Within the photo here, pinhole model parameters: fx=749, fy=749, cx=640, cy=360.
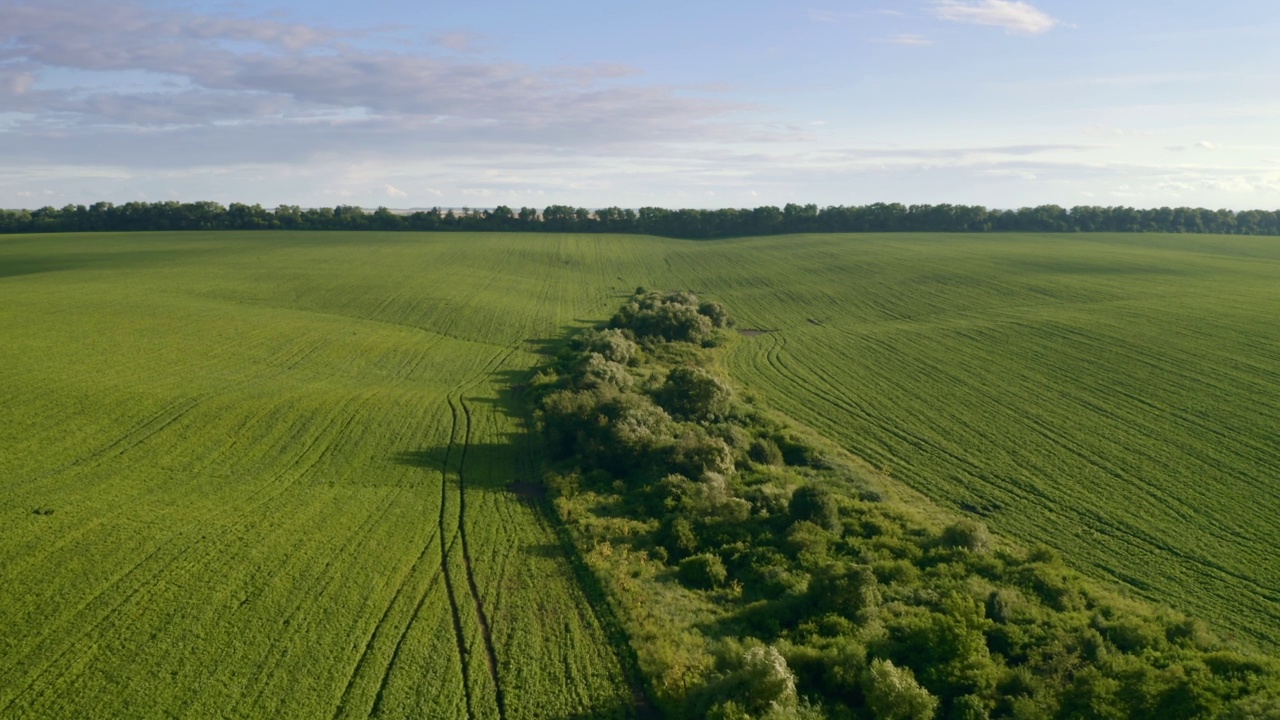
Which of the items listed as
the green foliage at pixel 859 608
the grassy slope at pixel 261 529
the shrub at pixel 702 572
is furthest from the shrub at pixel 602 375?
the shrub at pixel 702 572

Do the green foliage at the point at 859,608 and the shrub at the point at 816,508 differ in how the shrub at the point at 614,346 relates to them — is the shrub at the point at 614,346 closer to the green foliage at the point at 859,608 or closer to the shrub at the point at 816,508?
the green foliage at the point at 859,608

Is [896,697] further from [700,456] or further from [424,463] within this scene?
[424,463]

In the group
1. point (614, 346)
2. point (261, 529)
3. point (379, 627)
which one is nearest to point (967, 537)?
point (379, 627)

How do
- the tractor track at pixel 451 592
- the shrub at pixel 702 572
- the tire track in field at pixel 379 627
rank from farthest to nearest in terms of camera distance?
the shrub at pixel 702 572 < the tractor track at pixel 451 592 < the tire track in field at pixel 379 627

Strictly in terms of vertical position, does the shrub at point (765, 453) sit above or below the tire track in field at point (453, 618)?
above

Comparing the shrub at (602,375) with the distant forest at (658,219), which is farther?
the distant forest at (658,219)
